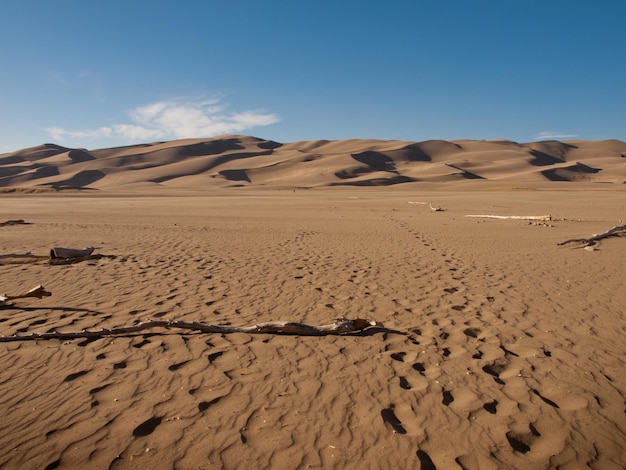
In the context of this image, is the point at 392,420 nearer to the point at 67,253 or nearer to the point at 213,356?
the point at 213,356

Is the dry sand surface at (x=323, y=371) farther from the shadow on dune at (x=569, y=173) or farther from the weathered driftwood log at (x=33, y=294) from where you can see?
the shadow on dune at (x=569, y=173)

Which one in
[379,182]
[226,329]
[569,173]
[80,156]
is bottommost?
[226,329]

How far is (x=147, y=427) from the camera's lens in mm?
3176

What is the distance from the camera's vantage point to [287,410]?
3404mm

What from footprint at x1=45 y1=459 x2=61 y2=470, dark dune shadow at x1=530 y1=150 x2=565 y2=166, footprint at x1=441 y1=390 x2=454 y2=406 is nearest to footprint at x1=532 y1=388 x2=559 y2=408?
footprint at x1=441 y1=390 x2=454 y2=406

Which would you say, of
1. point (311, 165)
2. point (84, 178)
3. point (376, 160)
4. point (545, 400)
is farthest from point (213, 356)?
point (84, 178)

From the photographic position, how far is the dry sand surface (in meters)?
2.96

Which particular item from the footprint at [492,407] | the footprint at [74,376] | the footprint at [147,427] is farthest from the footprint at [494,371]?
the footprint at [74,376]

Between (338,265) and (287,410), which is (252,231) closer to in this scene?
(338,265)

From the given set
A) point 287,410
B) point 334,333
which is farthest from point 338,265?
point 287,410

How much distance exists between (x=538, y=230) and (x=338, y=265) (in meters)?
9.16

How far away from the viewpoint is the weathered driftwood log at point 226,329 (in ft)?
15.5

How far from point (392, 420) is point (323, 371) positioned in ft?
3.24

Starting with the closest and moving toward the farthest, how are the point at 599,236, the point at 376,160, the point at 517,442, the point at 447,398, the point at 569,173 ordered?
the point at 517,442, the point at 447,398, the point at 599,236, the point at 569,173, the point at 376,160
